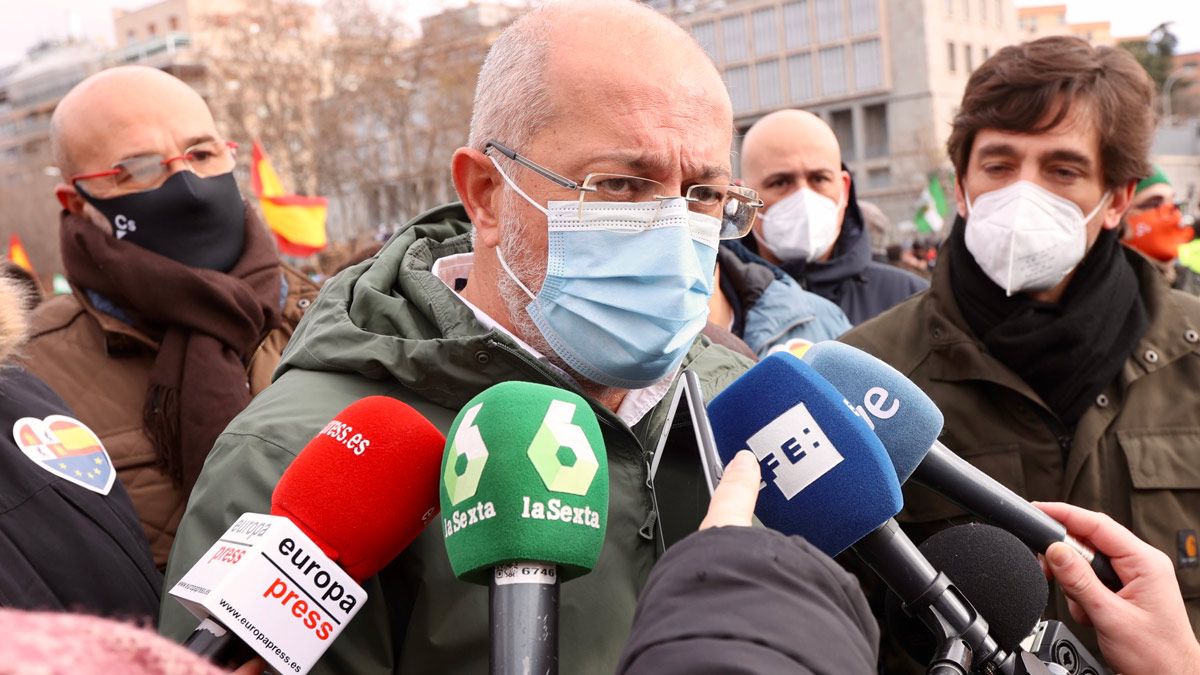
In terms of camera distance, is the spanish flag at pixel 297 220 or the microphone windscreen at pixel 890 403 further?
the spanish flag at pixel 297 220

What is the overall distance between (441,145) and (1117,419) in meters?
39.2

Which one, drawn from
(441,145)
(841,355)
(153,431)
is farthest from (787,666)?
(441,145)

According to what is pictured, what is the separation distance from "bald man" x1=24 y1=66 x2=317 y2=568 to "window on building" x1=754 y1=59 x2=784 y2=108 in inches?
2495

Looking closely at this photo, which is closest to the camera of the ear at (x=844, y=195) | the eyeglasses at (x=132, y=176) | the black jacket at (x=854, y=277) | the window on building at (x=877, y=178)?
the eyeglasses at (x=132, y=176)

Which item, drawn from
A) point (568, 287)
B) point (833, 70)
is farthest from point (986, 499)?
point (833, 70)

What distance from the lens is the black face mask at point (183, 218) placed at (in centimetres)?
345

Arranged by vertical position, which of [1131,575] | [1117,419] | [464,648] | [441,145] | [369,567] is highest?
[369,567]

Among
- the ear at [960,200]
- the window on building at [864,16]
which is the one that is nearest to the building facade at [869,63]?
the window on building at [864,16]

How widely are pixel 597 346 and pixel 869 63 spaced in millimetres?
61851

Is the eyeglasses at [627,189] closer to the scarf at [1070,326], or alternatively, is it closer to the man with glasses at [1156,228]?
the scarf at [1070,326]

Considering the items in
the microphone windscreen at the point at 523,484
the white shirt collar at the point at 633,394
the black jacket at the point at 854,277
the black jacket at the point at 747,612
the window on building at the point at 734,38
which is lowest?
the window on building at the point at 734,38

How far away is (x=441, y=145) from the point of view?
40.7m

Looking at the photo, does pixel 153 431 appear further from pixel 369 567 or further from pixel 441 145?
pixel 441 145

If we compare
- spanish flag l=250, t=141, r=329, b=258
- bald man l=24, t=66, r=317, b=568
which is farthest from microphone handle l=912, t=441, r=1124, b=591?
spanish flag l=250, t=141, r=329, b=258
